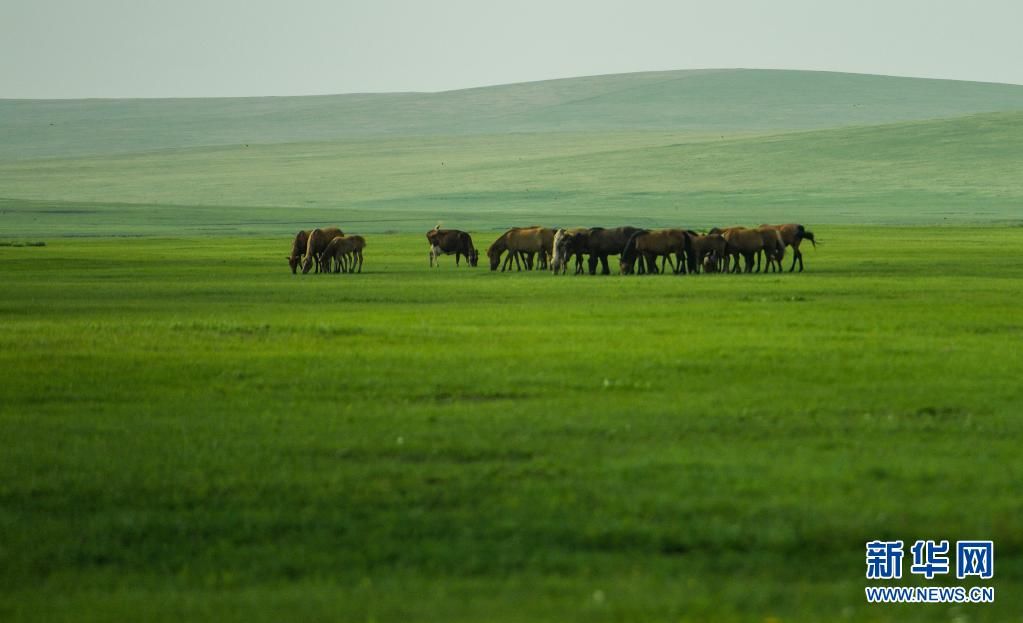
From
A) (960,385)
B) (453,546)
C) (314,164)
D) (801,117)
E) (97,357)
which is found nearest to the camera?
(453,546)

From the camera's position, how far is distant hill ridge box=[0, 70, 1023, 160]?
16725cm

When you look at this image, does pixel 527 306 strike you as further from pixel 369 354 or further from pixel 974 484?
pixel 974 484

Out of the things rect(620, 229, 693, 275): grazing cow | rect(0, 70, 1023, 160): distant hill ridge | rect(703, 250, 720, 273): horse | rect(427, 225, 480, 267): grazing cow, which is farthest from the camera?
rect(0, 70, 1023, 160): distant hill ridge

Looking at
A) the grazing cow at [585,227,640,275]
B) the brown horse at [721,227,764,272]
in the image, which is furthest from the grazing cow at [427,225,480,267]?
the brown horse at [721,227,764,272]

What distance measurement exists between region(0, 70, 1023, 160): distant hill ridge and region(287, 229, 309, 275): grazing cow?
11554cm

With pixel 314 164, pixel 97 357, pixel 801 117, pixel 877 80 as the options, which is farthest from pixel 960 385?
pixel 877 80

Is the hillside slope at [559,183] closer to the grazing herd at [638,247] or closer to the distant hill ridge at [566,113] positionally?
the distant hill ridge at [566,113]

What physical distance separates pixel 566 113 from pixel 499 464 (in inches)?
6613

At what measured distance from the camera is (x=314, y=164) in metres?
136

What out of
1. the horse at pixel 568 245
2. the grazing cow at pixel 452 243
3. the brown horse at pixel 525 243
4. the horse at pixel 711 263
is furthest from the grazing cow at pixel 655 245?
the grazing cow at pixel 452 243

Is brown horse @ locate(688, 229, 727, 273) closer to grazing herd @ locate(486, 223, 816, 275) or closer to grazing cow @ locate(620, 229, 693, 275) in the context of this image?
grazing herd @ locate(486, 223, 816, 275)

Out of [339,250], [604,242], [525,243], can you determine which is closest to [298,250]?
[339,250]

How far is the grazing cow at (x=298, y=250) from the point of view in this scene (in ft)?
135

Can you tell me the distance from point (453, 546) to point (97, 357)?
31.6ft
